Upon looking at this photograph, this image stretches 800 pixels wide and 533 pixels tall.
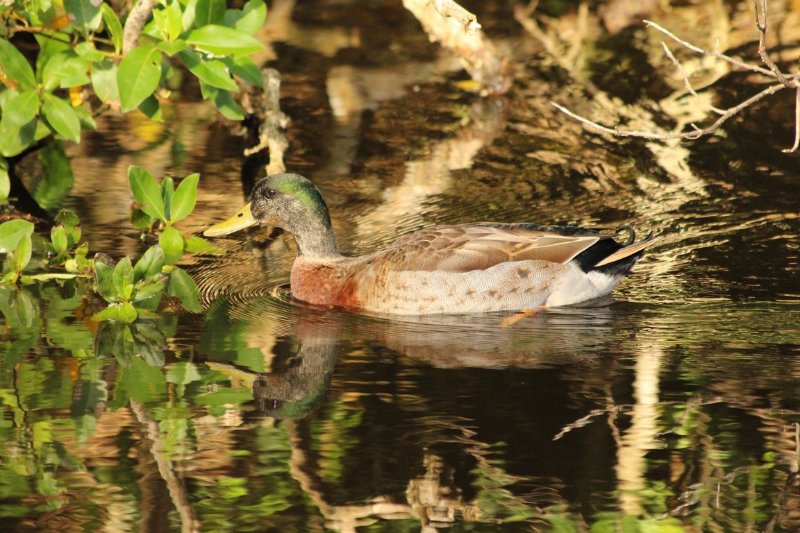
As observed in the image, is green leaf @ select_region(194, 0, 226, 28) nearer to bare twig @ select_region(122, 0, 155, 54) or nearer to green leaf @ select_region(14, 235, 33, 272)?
bare twig @ select_region(122, 0, 155, 54)

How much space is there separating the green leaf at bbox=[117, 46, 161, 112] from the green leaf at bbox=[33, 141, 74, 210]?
2.75m

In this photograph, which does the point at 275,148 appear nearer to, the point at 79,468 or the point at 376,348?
the point at 376,348

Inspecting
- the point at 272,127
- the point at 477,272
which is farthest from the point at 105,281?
the point at 272,127

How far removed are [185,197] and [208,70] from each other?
1.01 meters

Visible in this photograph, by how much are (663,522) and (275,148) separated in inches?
291

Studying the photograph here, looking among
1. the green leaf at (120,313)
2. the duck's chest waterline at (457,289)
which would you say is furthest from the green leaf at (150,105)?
the duck's chest waterline at (457,289)

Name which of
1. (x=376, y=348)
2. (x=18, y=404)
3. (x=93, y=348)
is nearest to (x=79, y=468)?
(x=18, y=404)

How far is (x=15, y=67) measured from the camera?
9.52 meters

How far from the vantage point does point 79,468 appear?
660 cm

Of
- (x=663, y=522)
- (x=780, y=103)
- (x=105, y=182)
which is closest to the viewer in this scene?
(x=663, y=522)

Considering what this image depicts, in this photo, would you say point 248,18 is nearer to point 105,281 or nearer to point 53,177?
point 105,281

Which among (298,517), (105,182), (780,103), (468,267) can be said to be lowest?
(298,517)

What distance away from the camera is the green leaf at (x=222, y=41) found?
29.2ft

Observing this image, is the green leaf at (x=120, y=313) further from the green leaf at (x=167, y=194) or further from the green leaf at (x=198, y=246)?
the green leaf at (x=198, y=246)
